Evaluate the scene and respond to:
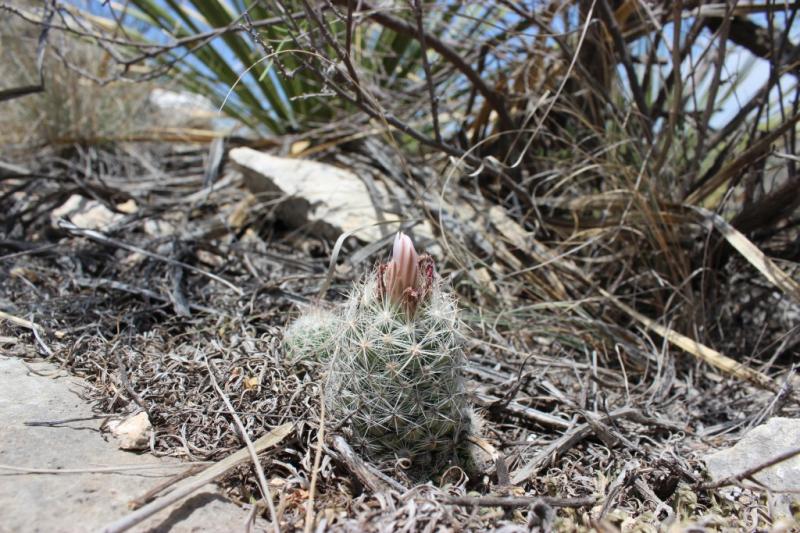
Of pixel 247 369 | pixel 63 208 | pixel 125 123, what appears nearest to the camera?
pixel 247 369

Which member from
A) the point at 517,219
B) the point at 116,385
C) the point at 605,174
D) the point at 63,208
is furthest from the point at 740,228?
the point at 63,208

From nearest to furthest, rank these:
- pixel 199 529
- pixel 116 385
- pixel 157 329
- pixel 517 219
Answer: pixel 199 529 < pixel 116 385 < pixel 157 329 < pixel 517 219

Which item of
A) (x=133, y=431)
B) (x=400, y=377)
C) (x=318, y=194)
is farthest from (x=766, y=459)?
(x=318, y=194)

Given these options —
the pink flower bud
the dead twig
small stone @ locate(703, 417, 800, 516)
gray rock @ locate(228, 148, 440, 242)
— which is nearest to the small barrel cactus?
the pink flower bud

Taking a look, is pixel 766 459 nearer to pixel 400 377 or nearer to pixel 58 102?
pixel 400 377

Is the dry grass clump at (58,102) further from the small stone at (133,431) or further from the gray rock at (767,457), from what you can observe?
the gray rock at (767,457)

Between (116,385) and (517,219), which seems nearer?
(116,385)

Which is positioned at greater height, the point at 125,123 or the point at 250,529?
the point at 125,123

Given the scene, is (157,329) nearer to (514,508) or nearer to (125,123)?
(514,508)
